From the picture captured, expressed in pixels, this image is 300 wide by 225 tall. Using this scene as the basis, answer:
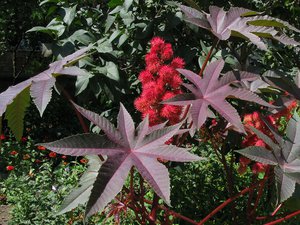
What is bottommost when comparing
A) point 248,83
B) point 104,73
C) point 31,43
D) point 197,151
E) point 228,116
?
point 197,151

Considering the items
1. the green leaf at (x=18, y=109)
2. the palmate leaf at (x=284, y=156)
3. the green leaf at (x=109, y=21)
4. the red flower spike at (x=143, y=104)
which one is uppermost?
the green leaf at (x=109, y=21)

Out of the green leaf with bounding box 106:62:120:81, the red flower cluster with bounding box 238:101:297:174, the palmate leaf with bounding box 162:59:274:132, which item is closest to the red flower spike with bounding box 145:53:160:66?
the palmate leaf with bounding box 162:59:274:132

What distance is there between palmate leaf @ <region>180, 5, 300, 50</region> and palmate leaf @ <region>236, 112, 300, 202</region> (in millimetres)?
284

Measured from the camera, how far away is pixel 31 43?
22.9ft

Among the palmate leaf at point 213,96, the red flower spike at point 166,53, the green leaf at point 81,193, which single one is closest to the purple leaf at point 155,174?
the palmate leaf at point 213,96

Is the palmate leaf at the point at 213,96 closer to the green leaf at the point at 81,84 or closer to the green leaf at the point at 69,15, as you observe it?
the green leaf at the point at 81,84

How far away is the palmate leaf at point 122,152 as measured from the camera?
3.73ft

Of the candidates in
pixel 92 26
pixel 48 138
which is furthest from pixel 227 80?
pixel 48 138

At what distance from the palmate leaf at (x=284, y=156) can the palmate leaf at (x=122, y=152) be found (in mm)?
243

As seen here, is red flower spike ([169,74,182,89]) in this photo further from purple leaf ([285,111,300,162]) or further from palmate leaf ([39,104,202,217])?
purple leaf ([285,111,300,162])

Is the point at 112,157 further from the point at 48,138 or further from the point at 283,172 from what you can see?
the point at 48,138

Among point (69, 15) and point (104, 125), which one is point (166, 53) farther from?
point (69, 15)

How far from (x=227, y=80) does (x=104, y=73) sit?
113cm

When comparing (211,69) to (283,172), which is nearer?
(283,172)
